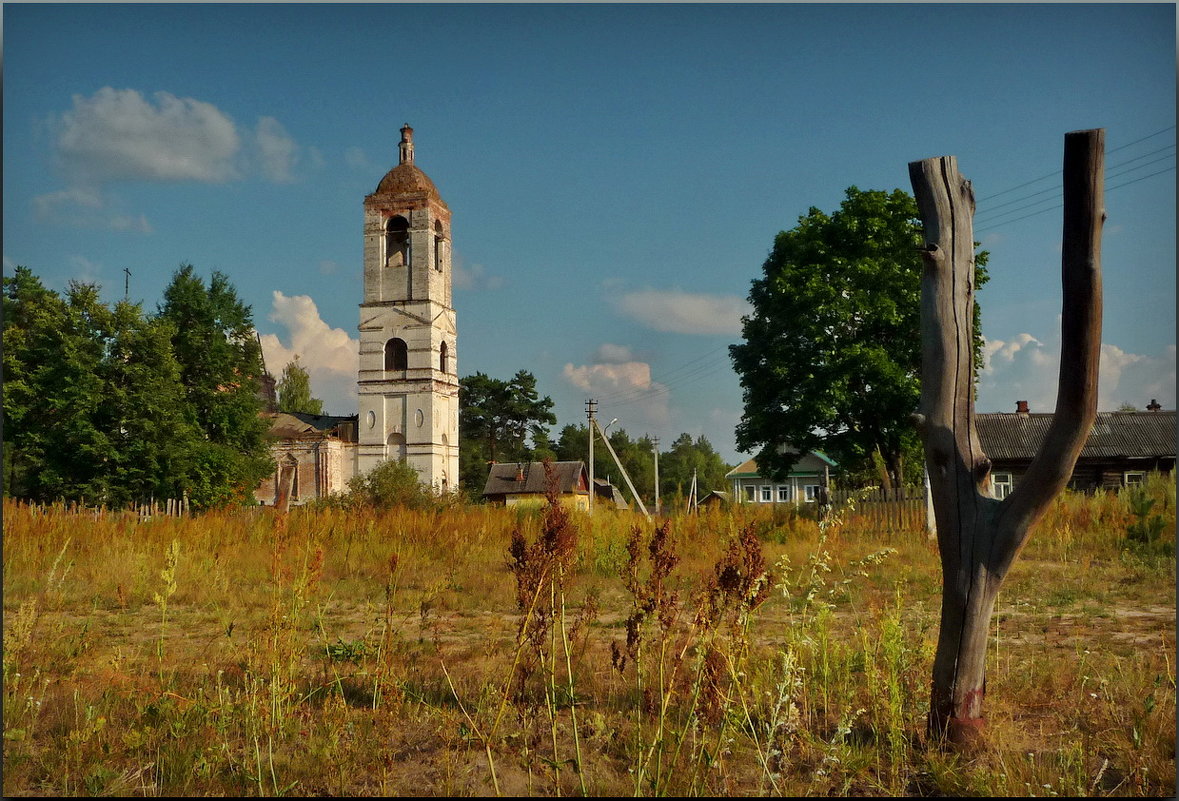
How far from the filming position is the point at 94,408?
98.3 feet

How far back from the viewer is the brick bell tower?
48.6m

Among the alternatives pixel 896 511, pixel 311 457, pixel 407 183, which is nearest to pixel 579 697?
pixel 896 511

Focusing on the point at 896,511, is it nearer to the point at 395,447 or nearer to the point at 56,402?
the point at 56,402

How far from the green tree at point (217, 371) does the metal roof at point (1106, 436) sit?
32445 millimetres

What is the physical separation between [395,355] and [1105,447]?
38.3m

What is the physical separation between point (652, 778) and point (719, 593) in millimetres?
782

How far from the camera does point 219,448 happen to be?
34.1 metres

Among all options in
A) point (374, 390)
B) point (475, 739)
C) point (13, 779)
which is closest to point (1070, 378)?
point (475, 739)

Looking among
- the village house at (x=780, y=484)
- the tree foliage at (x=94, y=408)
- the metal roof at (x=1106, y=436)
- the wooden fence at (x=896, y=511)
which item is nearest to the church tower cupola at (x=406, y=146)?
the tree foliage at (x=94, y=408)

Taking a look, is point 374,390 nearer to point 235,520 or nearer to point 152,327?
point 152,327

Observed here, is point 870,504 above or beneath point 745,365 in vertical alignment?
beneath

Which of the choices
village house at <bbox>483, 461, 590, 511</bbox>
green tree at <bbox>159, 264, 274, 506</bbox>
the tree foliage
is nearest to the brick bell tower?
village house at <bbox>483, 461, 590, 511</bbox>

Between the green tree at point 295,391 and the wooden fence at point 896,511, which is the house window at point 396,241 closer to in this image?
the green tree at point 295,391

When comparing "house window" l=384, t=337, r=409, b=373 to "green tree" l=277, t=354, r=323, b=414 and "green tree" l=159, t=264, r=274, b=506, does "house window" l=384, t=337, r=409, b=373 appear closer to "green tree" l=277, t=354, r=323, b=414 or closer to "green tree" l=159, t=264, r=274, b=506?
"green tree" l=159, t=264, r=274, b=506
